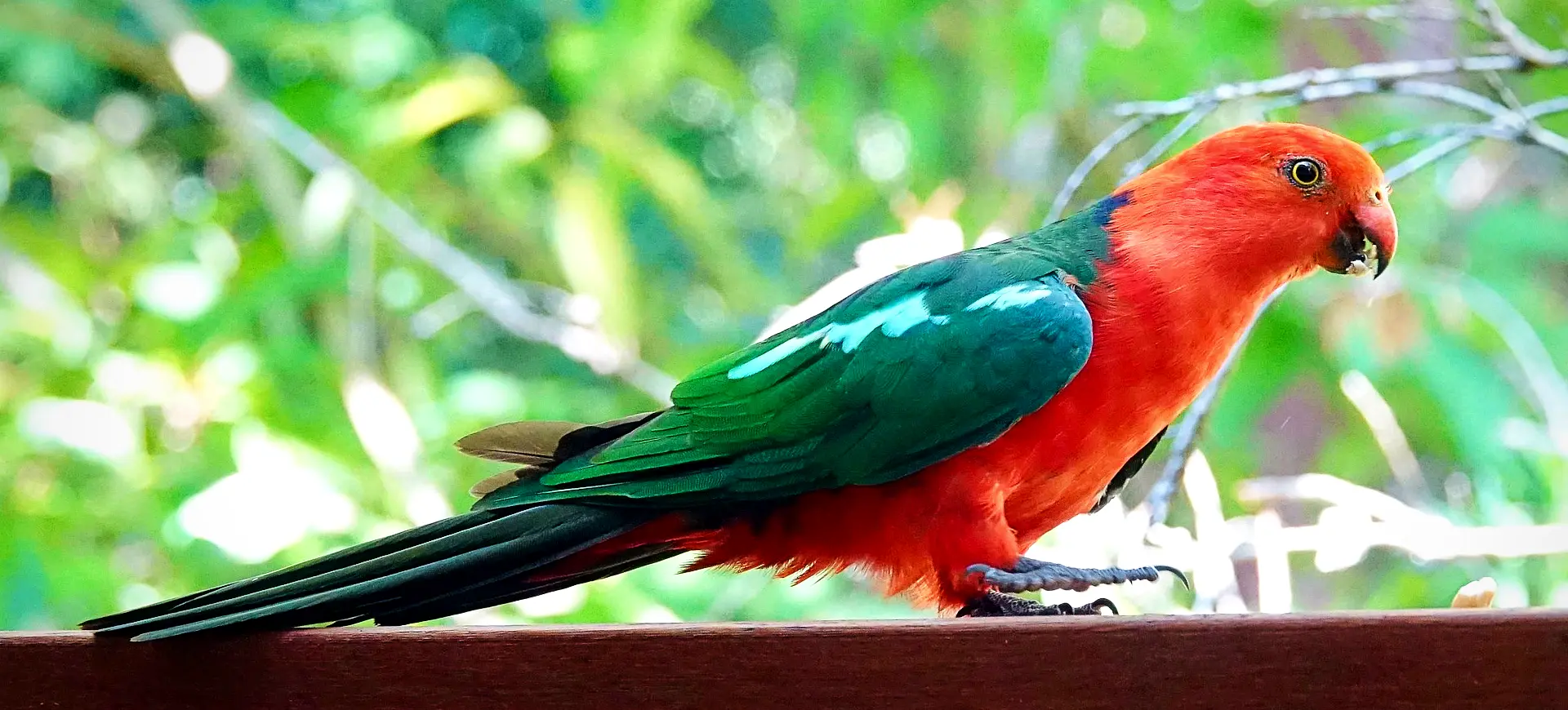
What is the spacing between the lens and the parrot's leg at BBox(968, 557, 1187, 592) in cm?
89

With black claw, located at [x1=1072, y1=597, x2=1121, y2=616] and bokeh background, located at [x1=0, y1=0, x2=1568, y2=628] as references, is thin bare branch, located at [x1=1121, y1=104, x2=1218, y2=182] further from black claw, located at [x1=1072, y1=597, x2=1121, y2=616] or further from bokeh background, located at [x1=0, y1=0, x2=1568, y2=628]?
black claw, located at [x1=1072, y1=597, x2=1121, y2=616]

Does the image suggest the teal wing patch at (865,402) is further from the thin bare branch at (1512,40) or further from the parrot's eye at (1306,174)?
the thin bare branch at (1512,40)

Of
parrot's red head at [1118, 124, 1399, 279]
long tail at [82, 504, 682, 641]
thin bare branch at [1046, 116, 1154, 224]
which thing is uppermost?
thin bare branch at [1046, 116, 1154, 224]

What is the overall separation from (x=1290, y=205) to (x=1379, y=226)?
76mm

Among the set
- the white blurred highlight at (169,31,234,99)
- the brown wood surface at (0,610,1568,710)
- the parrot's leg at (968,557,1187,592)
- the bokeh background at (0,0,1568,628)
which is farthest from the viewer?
the white blurred highlight at (169,31,234,99)

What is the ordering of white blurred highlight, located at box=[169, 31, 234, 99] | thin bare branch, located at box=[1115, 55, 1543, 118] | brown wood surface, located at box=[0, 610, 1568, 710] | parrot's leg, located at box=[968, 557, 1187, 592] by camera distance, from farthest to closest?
white blurred highlight, located at box=[169, 31, 234, 99] < thin bare branch, located at box=[1115, 55, 1543, 118] < parrot's leg, located at box=[968, 557, 1187, 592] < brown wood surface, located at box=[0, 610, 1568, 710]

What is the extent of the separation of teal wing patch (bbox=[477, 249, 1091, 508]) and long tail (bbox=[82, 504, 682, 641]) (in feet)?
0.09

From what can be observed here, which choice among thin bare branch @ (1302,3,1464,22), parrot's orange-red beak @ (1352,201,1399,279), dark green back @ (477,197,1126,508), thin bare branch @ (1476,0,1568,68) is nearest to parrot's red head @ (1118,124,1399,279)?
parrot's orange-red beak @ (1352,201,1399,279)

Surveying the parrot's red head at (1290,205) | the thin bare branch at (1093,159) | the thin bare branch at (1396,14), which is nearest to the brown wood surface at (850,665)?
the parrot's red head at (1290,205)

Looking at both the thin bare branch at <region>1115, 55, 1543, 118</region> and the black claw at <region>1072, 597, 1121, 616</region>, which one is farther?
the thin bare branch at <region>1115, 55, 1543, 118</region>

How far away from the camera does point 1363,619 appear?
2.40 ft

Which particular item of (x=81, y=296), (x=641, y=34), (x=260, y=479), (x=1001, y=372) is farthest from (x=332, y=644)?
(x=81, y=296)

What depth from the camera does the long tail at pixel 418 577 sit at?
32.2 inches

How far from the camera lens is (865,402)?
929 millimetres
